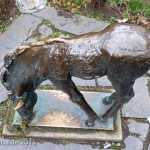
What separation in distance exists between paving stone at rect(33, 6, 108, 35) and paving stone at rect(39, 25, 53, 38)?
114mm

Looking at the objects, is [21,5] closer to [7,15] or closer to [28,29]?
[7,15]

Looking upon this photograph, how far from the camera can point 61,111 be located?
3359mm

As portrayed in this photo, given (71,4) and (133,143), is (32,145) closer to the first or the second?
(133,143)

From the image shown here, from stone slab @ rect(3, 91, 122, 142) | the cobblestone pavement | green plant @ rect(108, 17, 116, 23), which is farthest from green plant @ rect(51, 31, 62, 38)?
stone slab @ rect(3, 91, 122, 142)

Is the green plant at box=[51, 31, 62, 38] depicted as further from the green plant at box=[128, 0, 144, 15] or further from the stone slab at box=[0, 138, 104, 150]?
the stone slab at box=[0, 138, 104, 150]

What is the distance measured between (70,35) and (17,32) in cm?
69

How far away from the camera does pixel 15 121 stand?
10.7 ft

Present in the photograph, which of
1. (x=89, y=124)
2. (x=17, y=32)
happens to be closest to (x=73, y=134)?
(x=89, y=124)

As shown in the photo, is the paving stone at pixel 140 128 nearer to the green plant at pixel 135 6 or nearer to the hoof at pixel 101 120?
the hoof at pixel 101 120

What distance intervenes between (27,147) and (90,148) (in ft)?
2.05

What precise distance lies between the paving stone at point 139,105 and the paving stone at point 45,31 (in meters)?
1.32

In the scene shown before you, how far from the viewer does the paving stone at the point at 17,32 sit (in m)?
4.03

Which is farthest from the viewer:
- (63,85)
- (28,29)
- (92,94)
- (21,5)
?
(21,5)

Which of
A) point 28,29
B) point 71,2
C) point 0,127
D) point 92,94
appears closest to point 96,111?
point 92,94
